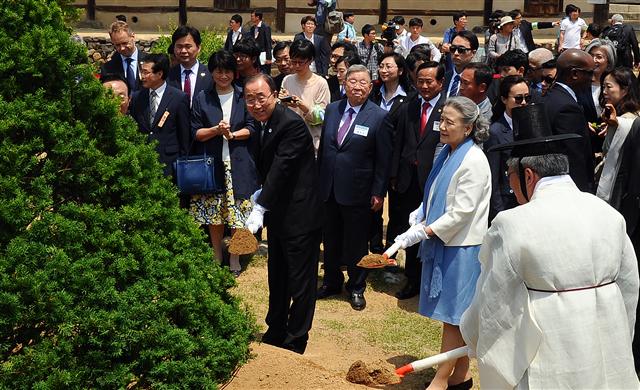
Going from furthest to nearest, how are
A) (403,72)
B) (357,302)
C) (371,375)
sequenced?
(403,72) < (357,302) < (371,375)

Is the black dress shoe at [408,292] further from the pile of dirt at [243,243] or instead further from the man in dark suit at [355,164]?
the pile of dirt at [243,243]

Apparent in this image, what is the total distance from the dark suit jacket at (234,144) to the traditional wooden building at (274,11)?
51.7 ft

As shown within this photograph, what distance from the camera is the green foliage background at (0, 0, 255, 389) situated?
386 cm

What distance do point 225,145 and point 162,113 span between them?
0.62 meters

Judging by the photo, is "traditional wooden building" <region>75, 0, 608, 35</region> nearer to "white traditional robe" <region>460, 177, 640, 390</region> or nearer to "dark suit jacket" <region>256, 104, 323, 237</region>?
"dark suit jacket" <region>256, 104, 323, 237</region>

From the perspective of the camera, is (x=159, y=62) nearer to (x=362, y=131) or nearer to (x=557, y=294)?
(x=362, y=131)

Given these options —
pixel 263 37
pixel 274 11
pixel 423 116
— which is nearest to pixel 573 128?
pixel 423 116

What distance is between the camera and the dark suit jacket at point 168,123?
8164mm

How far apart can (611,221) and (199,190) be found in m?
4.69

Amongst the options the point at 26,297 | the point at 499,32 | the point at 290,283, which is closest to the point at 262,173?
the point at 290,283

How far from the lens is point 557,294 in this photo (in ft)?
13.1

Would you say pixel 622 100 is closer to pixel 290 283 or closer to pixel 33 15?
pixel 290 283

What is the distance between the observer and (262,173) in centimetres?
643

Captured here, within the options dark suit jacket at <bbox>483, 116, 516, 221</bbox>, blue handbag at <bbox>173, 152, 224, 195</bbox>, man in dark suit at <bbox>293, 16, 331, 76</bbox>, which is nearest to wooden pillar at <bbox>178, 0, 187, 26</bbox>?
man in dark suit at <bbox>293, 16, 331, 76</bbox>
